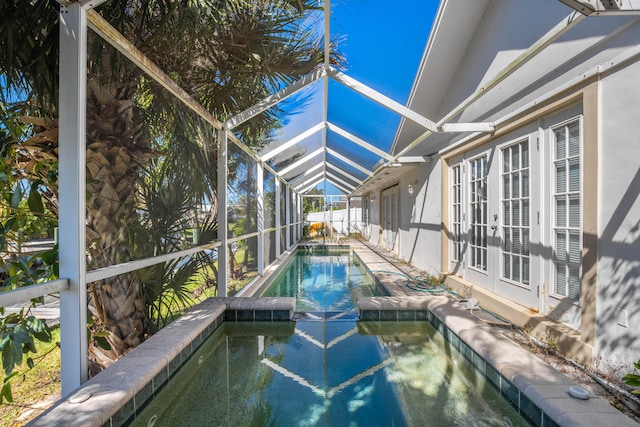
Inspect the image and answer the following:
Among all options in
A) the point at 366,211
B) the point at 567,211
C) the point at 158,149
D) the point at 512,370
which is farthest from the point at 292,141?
the point at 366,211

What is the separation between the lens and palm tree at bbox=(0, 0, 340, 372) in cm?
228

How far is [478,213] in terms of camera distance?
5.19 metres

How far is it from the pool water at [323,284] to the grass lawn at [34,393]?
9.44 feet

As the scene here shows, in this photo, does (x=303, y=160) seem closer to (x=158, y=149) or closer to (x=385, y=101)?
(x=385, y=101)

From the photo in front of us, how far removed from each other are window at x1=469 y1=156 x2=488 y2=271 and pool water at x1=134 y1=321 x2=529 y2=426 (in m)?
1.75

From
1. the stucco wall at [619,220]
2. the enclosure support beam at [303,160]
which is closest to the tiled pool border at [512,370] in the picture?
the stucco wall at [619,220]

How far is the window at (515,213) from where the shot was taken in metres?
3.94

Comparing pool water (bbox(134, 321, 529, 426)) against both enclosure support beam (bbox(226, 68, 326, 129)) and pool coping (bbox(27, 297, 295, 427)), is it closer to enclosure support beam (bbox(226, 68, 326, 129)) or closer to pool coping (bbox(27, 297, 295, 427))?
pool coping (bbox(27, 297, 295, 427))

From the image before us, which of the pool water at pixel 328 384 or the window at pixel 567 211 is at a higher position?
the window at pixel 567 211

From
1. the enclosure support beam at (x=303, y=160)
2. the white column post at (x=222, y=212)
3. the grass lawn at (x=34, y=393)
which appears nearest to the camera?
the grass lawn at (x=34, y=393)

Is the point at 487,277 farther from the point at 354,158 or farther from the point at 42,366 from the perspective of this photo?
the point at 354,158

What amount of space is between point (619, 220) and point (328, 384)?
2482 millimetres

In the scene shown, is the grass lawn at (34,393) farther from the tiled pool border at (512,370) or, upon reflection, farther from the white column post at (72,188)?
the tiled pool border at (512,370)

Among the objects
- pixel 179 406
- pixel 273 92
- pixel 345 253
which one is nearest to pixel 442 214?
pixel 273 92
